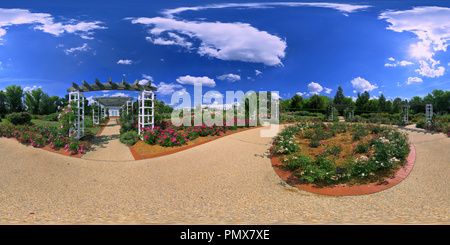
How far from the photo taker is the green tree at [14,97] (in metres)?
30.9

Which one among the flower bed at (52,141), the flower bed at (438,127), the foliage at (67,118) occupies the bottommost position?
the flower bed at (52,141)

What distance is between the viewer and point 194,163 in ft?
18.8

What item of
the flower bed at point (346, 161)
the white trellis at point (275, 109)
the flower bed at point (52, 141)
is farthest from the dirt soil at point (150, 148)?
the white trellis at point (275, 109)

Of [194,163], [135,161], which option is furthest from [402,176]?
[135,161]

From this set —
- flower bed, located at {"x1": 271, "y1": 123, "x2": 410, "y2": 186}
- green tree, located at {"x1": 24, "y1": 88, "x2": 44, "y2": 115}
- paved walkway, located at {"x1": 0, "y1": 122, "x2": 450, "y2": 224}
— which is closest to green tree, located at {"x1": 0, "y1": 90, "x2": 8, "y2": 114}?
green tree, located at {"x1": 24, "y1": 88, "x2": 44, "y2": 115}

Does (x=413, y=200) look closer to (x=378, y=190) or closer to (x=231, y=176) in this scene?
(x=378, y=190)

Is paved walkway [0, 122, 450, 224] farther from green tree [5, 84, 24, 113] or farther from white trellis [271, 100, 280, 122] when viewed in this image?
green tree [5, 84, 24, 113]

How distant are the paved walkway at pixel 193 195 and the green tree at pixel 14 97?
117 feet

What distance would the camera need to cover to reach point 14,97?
102 ft

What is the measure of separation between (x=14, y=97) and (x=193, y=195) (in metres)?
42.0

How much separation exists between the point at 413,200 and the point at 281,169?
94.8 inches

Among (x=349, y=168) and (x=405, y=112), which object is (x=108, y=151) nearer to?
(x=349, y=168)

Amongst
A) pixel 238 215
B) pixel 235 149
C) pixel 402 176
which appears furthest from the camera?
pixel 235 149

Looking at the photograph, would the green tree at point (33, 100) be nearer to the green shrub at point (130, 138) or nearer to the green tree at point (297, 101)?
the green shrub at point (130, 138)
